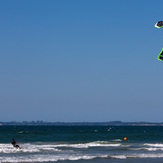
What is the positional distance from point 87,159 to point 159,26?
13.1m

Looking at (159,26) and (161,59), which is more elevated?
(159,26)

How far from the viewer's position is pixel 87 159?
29422 millimetres

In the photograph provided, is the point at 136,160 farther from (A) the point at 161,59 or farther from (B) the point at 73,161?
(A) the point at 161,59

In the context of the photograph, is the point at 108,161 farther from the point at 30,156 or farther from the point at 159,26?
the point at 159,26

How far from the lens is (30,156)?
103 feet

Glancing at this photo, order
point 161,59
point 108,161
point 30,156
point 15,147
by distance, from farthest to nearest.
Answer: point 15,147 < point 30,156 < point 108,161 < point 161,59

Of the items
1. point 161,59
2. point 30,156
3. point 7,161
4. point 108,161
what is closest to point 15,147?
point 30,156

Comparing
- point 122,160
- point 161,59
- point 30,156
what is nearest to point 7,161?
point 30,156

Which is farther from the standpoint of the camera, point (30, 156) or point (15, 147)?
point (15, 147)

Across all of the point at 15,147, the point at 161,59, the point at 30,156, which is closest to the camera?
the point at 161,59

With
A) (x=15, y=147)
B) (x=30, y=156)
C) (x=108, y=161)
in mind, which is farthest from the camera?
(x=15, y=147)

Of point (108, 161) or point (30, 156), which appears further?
point (30, 156)

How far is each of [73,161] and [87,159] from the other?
152 centimetres

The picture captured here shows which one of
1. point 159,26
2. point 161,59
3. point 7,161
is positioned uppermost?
point 159,26
